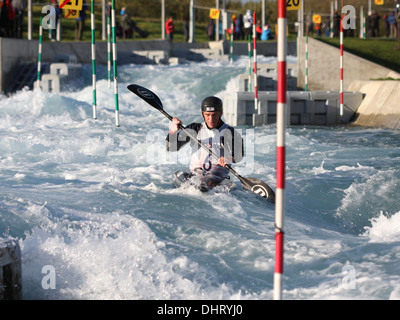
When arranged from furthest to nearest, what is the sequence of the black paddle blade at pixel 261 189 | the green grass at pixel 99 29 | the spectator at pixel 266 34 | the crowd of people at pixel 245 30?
1. the green grass at pixel 99 29
2. the crowd of people at pixel 245 30
3. the spectator at pixel 266 34
4. the black paddle blade at pixel 261 189

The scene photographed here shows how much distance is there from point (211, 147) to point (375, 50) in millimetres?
12385

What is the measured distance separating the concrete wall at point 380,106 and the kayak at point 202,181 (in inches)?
257

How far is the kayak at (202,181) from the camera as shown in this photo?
23.0ft

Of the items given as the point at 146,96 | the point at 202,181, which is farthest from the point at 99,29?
the point at 202,181

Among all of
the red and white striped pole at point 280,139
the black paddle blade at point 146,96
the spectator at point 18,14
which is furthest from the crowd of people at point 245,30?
the red and white striped pole at point 280,139

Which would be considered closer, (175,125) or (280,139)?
(280,139)

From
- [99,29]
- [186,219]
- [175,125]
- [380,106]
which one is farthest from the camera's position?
[99,29]

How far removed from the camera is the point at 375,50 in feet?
60.1

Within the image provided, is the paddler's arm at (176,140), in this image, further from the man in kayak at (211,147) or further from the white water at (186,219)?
the white water at (186,219)

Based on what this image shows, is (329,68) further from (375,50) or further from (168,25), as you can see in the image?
(168,25)

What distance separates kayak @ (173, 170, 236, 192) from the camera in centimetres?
702

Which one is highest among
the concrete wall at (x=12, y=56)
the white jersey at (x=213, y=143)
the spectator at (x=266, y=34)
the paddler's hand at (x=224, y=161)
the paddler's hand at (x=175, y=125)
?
the spectator at (x=266, y=34)

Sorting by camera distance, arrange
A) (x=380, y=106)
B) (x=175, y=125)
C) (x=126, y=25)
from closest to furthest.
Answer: (x=175, y=125), (x=380, y=106), (x=126, y=25)
